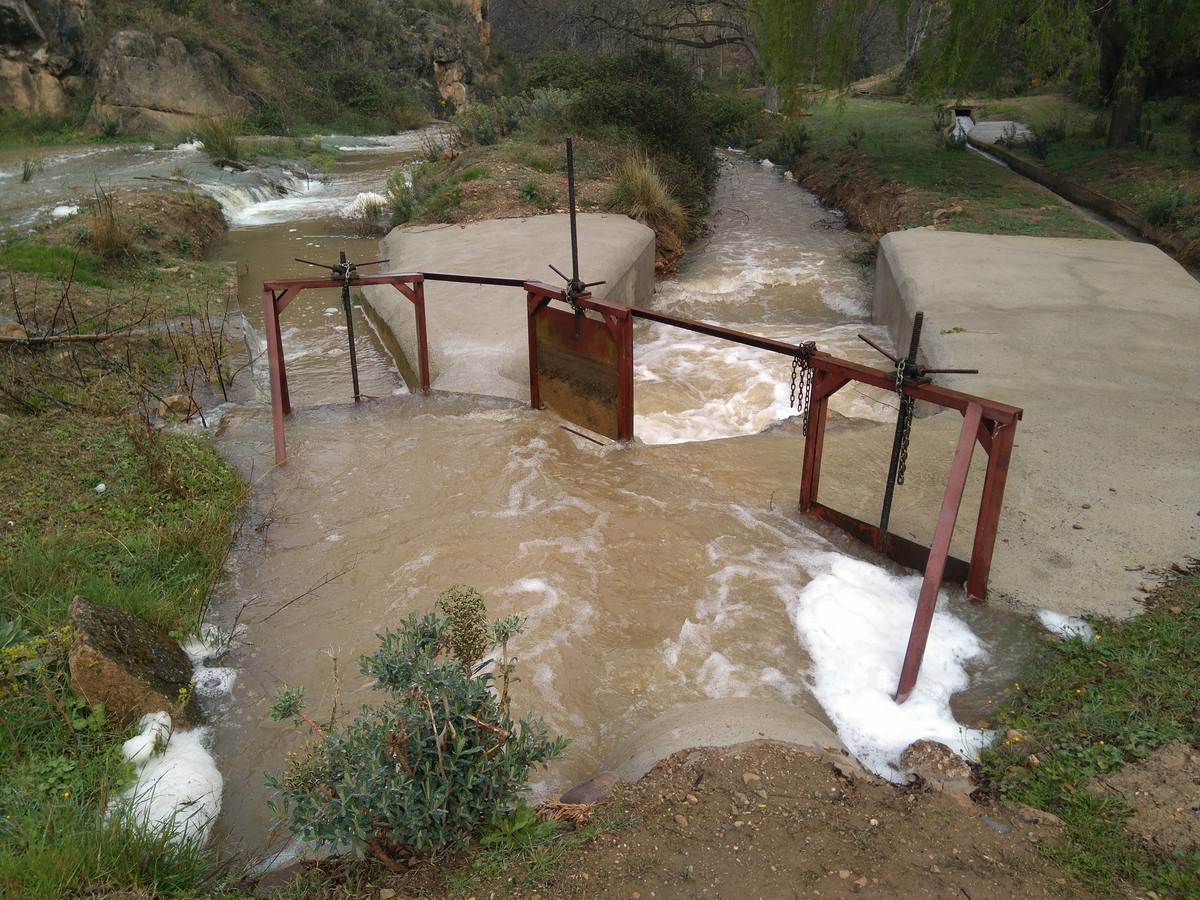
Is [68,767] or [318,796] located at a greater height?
[318,796]

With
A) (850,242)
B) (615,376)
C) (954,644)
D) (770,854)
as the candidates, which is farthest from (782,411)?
(850,242)

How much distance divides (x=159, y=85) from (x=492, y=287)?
23.3 m

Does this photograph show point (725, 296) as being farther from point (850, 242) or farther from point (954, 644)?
point (954, 644)

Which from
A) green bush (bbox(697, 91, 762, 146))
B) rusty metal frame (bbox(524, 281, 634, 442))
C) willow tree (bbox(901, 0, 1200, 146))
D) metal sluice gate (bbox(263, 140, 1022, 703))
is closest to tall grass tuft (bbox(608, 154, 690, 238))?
willow tree (bbox(901, 0, 1200, 146))

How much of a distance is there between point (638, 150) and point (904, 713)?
12.9 m

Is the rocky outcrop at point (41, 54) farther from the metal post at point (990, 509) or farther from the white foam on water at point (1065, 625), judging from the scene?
the white foam on water at point (1065, 625)

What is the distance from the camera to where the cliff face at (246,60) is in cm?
2441

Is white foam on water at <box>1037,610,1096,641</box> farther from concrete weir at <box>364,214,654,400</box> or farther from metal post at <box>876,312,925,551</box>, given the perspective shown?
concrete weir at <box>364,214,654,400</box>

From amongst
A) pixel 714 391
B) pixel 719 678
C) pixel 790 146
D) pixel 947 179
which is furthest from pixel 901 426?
pixel 790 146

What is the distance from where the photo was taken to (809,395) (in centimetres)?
475

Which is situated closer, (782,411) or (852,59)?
(782,411)

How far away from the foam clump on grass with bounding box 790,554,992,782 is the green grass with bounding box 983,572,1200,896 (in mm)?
234

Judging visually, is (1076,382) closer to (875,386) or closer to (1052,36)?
(875,386)

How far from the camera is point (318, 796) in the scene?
244 centimetres
